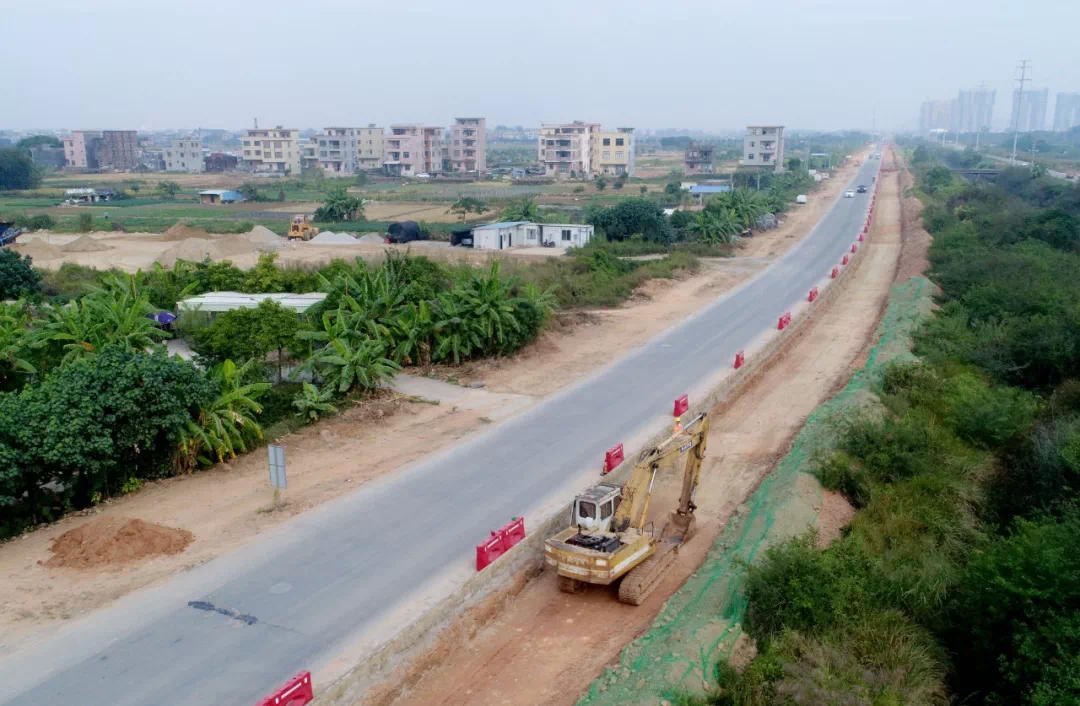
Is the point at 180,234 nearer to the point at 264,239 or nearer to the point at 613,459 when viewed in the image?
the point at 264,239

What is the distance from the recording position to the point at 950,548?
43.0 feet

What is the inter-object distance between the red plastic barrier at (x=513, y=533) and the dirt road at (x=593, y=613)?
0.68 m

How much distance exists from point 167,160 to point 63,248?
103 metres

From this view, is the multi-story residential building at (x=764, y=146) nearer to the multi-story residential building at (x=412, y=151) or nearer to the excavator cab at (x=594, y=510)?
the multi-story residential building at (x=412, y=151)

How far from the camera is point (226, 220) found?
64.4 metres

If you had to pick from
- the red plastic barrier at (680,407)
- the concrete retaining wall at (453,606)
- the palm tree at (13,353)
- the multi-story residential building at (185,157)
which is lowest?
the concrete retaining wall at (453,606)

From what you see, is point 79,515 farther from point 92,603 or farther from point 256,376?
point 256,376

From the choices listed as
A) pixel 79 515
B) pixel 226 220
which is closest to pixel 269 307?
pixel 79 515

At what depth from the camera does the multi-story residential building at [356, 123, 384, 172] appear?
424ft

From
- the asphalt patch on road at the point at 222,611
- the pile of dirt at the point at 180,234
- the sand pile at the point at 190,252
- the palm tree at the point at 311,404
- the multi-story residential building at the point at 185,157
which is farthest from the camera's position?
the multi-story residential building at the point at 185,157

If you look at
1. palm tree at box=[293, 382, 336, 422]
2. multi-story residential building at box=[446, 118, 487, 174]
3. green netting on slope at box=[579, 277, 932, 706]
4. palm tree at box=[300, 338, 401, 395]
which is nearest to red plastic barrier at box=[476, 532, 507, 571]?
green netting on slope at box=[579, 277, 932, 706]

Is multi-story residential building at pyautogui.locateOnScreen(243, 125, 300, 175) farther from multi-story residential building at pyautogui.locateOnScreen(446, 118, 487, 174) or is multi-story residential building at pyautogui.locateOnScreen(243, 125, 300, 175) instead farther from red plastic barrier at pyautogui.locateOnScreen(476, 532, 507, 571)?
red plastic barrier at pyautogui.locateOnScreen(476, 532, 507, 571)

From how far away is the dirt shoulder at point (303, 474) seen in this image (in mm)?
11906

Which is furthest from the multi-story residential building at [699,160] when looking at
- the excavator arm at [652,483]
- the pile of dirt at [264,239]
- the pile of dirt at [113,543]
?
the pile of dirt at [113,543]
